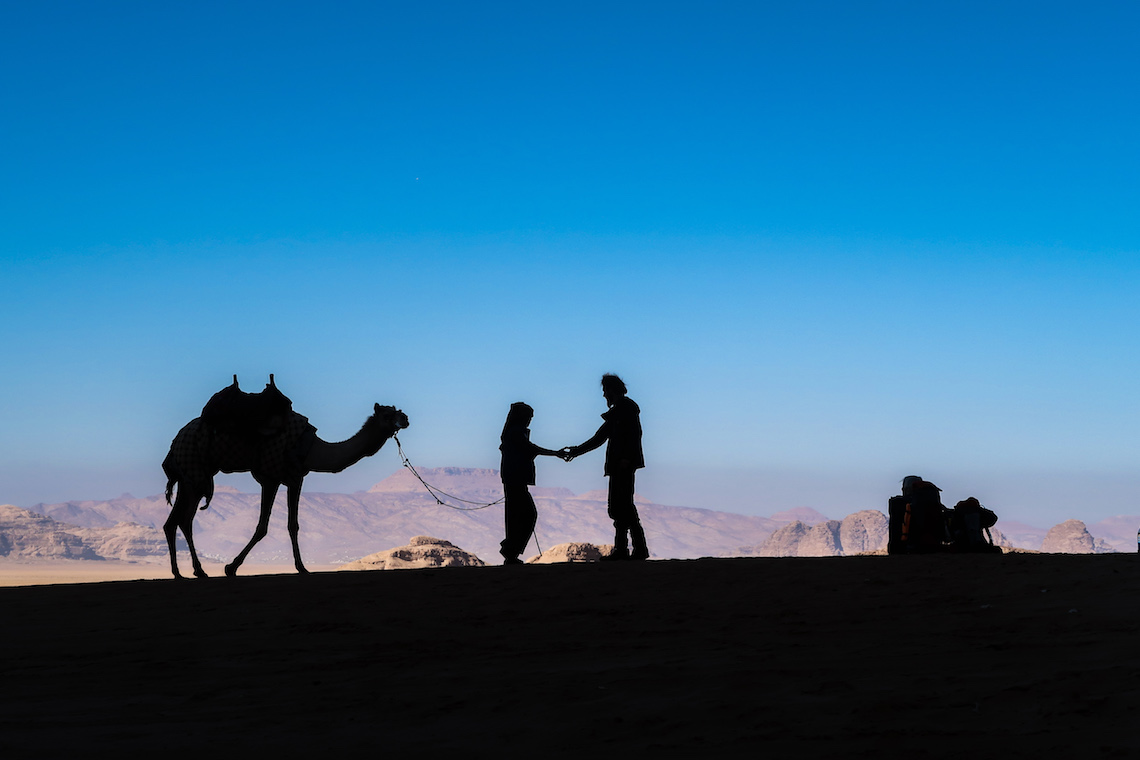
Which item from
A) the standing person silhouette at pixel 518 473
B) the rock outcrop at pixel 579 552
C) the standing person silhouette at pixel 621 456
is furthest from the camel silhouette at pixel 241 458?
the rock outcrop at pixel 579 552

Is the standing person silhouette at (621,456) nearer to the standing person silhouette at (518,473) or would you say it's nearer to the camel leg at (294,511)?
the standing person silhouette at (518,473)

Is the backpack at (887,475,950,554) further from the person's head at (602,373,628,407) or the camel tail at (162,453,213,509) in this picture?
the camel tail at (162,453,213,509)

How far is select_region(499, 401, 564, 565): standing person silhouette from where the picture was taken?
14.7 meters

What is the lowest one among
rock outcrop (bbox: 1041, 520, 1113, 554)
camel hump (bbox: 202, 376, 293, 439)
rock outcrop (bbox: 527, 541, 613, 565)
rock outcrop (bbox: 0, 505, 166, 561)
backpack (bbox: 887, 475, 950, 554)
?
rock outcrop (bbox: 0, 505, 166, 561)

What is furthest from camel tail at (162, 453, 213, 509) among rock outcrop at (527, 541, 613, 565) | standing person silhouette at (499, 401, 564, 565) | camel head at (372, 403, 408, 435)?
rock outcrop at (527, 541, 613, 565)

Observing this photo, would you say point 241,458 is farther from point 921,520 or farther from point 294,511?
point 921,520

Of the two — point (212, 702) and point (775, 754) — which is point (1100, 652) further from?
point (212, 702)

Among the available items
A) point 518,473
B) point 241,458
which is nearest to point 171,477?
point 241,458

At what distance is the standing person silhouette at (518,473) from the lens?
48.2 ft

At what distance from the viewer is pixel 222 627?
9.61 m

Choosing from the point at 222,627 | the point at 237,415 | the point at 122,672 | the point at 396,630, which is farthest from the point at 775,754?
the point at 237,415

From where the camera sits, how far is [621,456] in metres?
13.9

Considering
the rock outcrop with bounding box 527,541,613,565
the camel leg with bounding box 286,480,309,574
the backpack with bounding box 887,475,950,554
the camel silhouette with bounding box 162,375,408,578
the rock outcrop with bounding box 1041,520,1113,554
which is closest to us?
the backpack with bounding box 887,475,950,554

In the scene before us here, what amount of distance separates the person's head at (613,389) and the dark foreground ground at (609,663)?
2.99 metres
